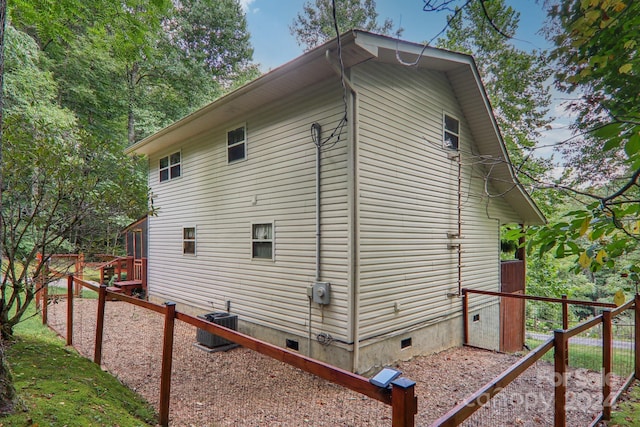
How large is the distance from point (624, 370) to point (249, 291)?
6.21 meters

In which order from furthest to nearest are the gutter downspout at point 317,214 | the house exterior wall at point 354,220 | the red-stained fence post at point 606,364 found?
the gutter downspout at point 317,214 → the house exterior wall at point 354,220 → the red-stained fence post at point 606,364

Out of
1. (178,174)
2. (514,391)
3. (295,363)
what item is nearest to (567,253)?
(295,363)

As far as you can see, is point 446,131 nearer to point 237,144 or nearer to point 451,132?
point 451,132

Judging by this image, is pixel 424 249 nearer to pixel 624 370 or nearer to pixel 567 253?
pixel 624 370

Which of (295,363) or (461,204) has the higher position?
(461,204)

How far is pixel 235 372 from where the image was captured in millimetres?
5434

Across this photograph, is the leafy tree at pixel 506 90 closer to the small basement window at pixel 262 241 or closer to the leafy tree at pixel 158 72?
the small basement window at pixel 262 241

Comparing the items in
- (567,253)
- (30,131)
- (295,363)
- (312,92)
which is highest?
(312,92)

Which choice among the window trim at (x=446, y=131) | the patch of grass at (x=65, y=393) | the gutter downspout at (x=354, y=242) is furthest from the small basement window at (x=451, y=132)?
the patch of grass at (x=65, y=393)

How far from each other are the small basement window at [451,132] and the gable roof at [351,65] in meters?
0.45

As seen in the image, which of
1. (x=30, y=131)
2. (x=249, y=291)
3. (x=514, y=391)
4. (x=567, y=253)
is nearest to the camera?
(x=567, y=253)

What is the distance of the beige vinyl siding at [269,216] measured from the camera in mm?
5551

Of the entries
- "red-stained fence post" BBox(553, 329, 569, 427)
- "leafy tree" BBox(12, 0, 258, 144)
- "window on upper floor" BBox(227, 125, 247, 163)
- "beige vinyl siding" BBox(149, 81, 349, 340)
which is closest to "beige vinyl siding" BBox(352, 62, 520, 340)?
"beige vinyl siding" BBox(149, 81, 349, 340)

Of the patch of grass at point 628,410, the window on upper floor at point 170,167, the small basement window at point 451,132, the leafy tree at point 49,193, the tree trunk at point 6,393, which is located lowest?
the patch of grass at point 628,410
